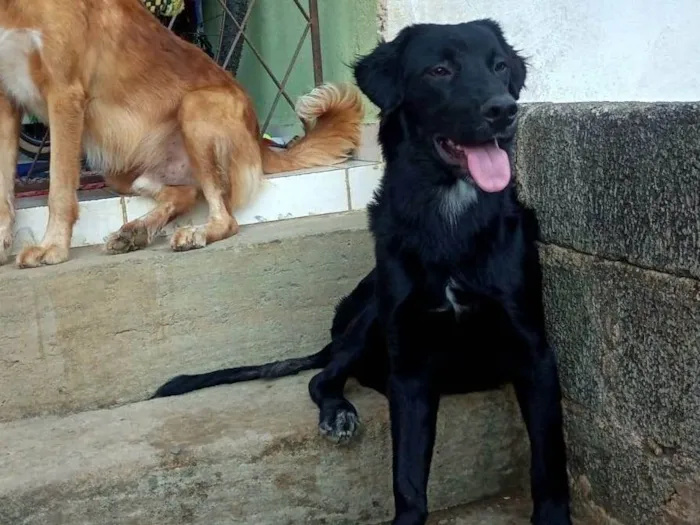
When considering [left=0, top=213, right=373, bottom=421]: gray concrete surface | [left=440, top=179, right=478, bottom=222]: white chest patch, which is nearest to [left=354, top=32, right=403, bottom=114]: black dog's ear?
[left=440, top=179, right=478, bottom=222]: white chest patch

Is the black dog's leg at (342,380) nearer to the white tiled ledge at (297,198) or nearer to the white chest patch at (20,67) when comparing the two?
the white tiled ledge at (297,198)

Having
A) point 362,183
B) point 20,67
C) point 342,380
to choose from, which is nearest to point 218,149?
point 362,183

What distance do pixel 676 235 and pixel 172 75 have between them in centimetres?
231

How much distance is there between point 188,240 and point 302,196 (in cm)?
75

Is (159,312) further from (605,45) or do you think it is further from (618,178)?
(605,45)

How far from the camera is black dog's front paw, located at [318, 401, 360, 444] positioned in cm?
221

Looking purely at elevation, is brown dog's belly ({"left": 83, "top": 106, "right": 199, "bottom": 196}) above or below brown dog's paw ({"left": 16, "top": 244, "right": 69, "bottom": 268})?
above

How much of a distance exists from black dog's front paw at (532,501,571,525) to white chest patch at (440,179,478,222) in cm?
79

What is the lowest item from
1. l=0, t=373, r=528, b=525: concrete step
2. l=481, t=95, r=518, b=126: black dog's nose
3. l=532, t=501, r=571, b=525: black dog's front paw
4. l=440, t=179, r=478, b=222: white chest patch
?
l=532, t=501, r=571, b=525: black dog's front paw

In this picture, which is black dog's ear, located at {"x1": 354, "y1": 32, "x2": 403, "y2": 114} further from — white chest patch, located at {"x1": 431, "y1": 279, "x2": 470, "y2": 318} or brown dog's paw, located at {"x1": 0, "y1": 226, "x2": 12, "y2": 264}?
brown dog's paw, located at {"x1": 0, "y1": 226, "x2": 12, "y2": 264}

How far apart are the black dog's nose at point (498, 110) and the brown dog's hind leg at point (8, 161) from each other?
6.21 feet

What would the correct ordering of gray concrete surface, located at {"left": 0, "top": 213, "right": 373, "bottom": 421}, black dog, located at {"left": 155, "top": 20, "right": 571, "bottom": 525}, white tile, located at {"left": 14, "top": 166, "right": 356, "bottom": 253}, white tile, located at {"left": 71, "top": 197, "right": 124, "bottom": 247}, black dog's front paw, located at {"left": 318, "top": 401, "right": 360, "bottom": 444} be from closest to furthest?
black dog, located at {"left": 155, "top": 20, "right": 571, "bottom": 525} < black dog's front paw, located at {"left": 318, "top": 401, "right": 360, "bottom": 444} < gray concrete surface, located at {"left": 0, "top": 213, "right": 373, "bottom": 421} < white tile, located at {"left": 71, "top": 197, "right": 124, "bottom": 247} < white tile, located at {"left": 14, "top": 166, "right": 356, "bottom": 253}

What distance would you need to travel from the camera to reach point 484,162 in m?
1.98

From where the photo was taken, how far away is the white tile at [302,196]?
136 inches
